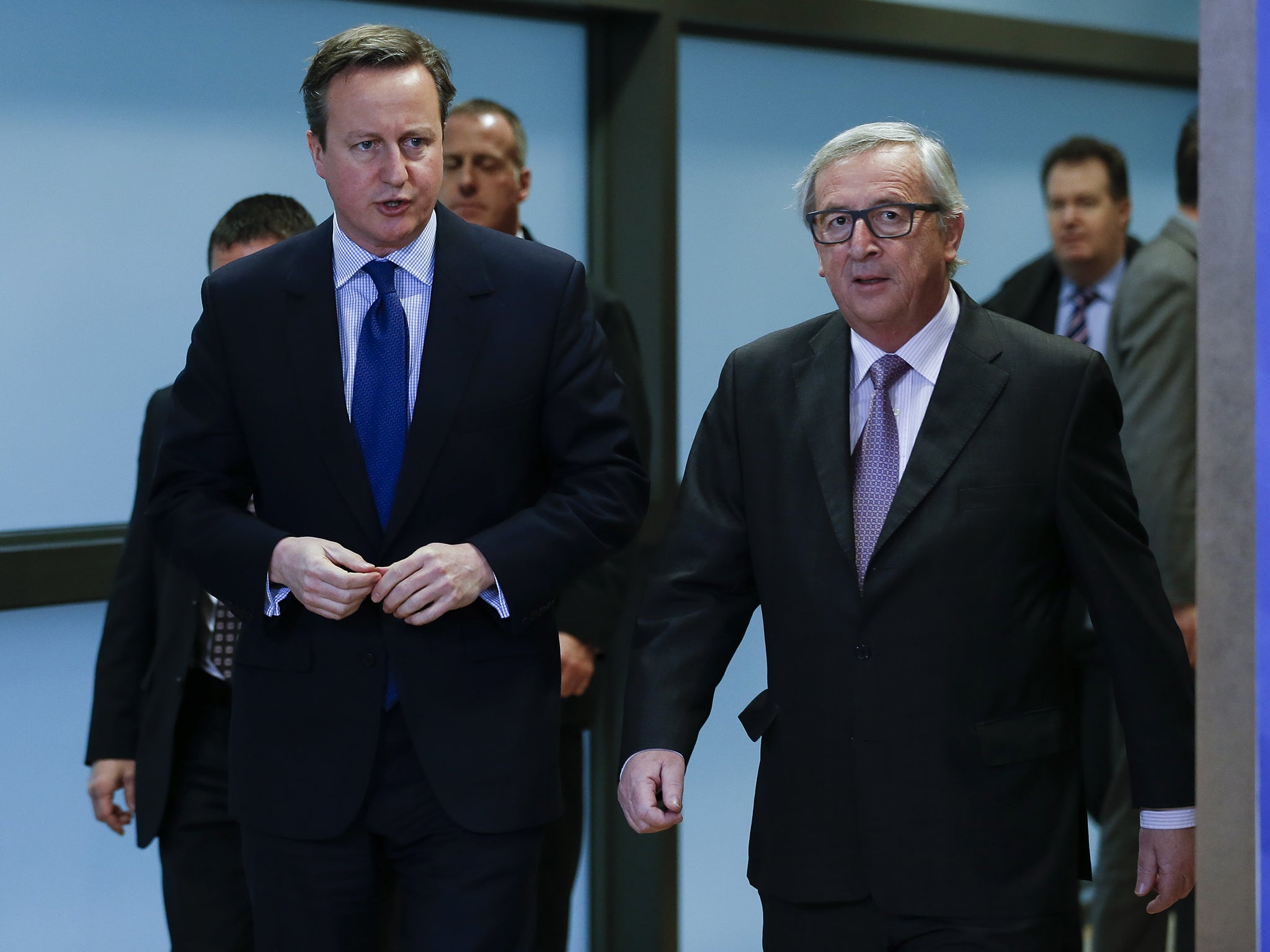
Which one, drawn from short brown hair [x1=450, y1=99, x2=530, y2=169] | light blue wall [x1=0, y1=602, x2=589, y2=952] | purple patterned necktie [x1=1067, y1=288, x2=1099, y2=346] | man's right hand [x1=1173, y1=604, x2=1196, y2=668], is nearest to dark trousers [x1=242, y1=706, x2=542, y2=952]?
light blue wall [x1=0, y1=602, x2=589, y2=952]

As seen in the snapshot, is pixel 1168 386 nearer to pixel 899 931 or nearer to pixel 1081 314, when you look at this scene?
pixel 1081 314

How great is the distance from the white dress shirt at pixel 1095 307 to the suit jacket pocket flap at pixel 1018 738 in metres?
2.35

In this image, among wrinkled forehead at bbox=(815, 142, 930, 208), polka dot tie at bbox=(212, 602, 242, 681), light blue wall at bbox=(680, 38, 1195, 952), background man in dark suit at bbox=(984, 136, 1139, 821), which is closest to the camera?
wrinkled forehead at bbox=(815, 142, 930, 208)

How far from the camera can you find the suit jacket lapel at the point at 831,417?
2.22 m

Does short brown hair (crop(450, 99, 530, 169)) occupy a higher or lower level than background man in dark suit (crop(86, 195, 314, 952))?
higher

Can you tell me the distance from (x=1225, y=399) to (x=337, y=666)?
1.30m

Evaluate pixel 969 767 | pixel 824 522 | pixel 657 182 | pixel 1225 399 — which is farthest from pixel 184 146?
pixel 1225 399

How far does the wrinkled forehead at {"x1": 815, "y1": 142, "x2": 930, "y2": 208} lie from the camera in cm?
223

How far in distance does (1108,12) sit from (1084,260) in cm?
117

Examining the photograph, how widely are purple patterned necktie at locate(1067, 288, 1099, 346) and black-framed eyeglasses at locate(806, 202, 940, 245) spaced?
90.7 inches

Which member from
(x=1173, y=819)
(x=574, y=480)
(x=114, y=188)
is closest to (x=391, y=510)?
(x=574, y=480)

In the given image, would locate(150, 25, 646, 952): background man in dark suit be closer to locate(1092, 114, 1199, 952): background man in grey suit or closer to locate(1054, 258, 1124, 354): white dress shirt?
locate(1092, 114, 1199, 952): background man in grey suit

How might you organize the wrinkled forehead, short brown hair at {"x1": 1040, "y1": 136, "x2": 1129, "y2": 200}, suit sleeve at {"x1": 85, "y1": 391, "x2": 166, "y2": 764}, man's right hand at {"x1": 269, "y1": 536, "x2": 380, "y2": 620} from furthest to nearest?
short brown hair at {"x1": 1040, "y1": 136, "x2": 1129, "y2": 200} → suit sleeve at {"x1": 85, "y1": 391, "x2": 166, "y2": 764} → the wrinkled forehead → man's right hand at {"x1": 269, "y1": 536, "x2": 380, "y2": 620}

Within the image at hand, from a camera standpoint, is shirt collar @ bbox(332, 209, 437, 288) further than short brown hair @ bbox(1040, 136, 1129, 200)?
No
